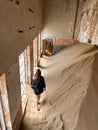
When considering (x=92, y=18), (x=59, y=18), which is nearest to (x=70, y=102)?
(x=92, y=18)

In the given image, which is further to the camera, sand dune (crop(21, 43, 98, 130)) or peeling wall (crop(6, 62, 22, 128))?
sand dune (crop(21, 43, 98, 130))

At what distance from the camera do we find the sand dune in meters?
2.69

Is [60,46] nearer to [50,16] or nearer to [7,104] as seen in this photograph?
[50,16]

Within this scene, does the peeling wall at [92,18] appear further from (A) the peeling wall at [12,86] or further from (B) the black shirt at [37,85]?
(A) the peeling wall at [12,86]

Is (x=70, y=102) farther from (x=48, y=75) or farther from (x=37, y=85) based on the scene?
(x=48, y=75)

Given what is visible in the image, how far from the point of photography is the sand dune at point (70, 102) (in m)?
2.69

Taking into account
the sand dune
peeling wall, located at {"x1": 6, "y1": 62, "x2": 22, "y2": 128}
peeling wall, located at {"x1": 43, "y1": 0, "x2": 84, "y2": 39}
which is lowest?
the sand dune

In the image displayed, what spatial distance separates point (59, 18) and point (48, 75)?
288 centimetres

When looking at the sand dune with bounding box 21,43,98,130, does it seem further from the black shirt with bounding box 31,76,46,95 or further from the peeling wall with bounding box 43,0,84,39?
the peeling wall with bounding box 43,0,84,39

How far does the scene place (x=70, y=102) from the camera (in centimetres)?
344

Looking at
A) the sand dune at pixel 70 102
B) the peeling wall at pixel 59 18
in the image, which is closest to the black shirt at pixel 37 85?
the sand dune at pixel 70 102

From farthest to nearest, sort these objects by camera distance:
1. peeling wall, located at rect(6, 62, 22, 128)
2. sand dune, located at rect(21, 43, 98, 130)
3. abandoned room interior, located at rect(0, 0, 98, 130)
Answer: sand dune, located at rect(21, 43, 98, 130) < peeling wall, located at rect(6, 62, 22, 128) < abandoned room interior, located at rect(0, 0, 98, 130)

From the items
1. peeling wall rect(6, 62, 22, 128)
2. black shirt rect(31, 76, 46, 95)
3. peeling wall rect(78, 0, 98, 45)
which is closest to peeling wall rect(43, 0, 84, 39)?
peeling wall rect(78, 0, 98, 45)

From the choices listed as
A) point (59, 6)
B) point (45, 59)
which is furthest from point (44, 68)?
point (59, 6)
